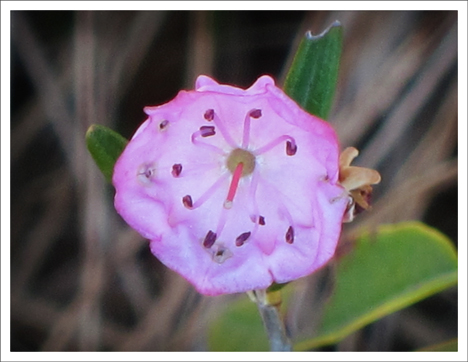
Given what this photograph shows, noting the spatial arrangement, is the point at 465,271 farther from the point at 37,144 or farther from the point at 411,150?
the point at 37,144

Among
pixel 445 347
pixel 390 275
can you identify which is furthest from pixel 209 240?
pixel 445 347

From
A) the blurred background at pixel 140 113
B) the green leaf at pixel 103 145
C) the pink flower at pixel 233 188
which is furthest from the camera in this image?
the blurred background at pixel 140 113

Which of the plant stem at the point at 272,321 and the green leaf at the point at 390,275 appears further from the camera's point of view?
the green leaf at the point at 390,275

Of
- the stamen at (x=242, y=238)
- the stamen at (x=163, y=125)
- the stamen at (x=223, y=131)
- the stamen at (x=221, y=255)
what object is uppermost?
the stamen at (x=163, y=125)

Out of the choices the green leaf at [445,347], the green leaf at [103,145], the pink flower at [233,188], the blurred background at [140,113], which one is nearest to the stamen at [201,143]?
the pink flower at [233,188]

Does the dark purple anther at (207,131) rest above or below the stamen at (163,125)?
below

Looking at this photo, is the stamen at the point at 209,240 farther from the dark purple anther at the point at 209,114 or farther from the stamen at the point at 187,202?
the dark purple anther at the point at 209,114

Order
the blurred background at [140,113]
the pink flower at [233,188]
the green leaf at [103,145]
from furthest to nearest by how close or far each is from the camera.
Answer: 1. the blurred background at [140,113]
2. the green leaf at [103,145]
3. the pink flower at [233,188]
